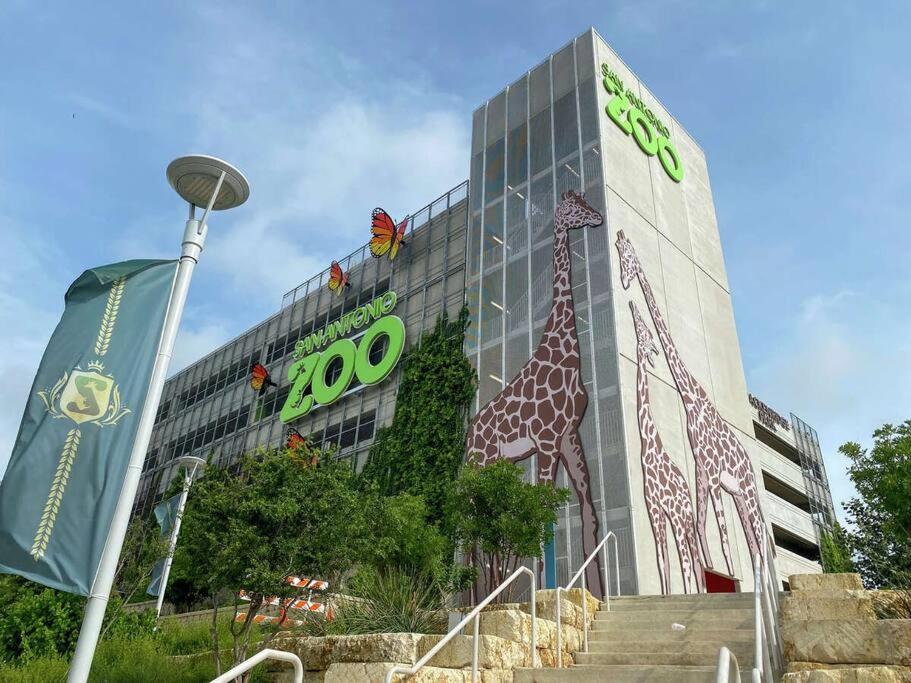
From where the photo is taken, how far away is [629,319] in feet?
68.1

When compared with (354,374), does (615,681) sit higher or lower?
lower

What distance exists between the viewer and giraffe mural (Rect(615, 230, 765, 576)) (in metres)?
20.9

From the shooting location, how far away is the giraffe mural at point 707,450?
20.9 meters

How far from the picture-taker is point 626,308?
2086 centimetres

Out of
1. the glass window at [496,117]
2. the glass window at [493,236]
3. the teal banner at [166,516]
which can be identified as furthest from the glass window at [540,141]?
the teal banner at [166,516]

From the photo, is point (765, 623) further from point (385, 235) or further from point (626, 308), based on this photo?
point (385, 235)

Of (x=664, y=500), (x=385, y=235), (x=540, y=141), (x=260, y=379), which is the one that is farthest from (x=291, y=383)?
(x=664, y=500)

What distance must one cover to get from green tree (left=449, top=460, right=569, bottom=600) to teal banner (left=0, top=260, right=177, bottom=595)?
25.3 feet

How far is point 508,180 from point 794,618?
20576 mm

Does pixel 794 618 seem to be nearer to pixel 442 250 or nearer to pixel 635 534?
pixel 635 534

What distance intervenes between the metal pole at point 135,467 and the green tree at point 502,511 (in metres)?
7.46

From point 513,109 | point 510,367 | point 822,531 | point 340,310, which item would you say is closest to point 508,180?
point 513,109

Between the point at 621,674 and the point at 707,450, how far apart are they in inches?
636

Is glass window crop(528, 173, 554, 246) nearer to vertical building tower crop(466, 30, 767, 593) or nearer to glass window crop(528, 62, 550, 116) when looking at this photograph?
vertical building tower crop(466, 30, 767, 593)
